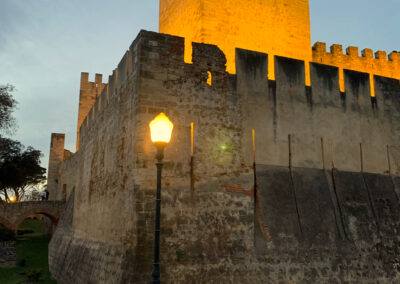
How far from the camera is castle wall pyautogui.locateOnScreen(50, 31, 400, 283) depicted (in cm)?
749

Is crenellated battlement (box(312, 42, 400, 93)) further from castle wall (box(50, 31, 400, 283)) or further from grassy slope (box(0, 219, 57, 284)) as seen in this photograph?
grassy slope (box(0, 219, 57, 284))

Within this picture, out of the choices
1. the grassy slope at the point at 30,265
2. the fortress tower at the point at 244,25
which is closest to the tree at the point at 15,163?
the grassy slope at the point at 30,265

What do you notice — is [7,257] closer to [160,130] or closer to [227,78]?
[227,78]

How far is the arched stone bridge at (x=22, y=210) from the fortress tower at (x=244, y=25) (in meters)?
17.0

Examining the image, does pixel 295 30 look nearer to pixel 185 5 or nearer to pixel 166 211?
pixel 185 5

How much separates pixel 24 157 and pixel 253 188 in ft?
116

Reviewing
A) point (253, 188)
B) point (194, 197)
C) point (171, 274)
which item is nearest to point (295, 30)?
point (253, 188)

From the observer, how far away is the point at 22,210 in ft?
84.5

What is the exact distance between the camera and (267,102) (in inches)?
362

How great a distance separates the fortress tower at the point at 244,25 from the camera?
1267 centimetres

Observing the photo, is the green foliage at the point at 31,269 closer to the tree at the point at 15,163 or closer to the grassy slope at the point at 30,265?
the grassy slope at the point at 30,265

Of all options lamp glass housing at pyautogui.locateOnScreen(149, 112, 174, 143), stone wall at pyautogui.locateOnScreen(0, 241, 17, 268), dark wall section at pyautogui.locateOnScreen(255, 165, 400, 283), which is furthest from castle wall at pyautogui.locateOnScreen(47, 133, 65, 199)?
lamp glass housing at pyautogui.locateOnScreen(149, 112, 174, 143)

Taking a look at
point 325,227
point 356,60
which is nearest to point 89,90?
point 356,60

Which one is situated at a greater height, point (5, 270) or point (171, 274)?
point (171, 274)
